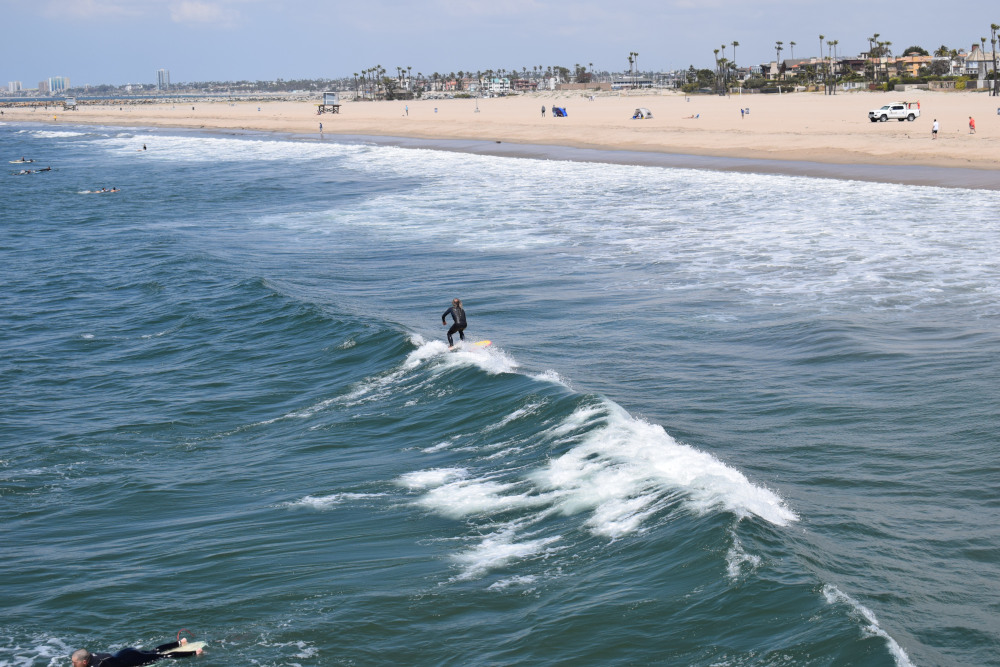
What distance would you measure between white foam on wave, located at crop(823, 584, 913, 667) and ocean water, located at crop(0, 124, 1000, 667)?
4cm

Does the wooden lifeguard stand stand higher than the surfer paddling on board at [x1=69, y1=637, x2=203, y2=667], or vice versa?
the wooden lifeguard stand

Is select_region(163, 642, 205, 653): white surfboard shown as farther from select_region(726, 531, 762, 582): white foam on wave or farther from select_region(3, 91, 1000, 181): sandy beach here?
select_region(3, 91, 1000, 181): sandy beach

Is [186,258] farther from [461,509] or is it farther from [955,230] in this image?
[955,230]

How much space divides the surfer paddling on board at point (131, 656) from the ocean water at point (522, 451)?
0.32 metres

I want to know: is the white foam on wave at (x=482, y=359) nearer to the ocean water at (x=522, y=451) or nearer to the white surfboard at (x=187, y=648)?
the ocean water at (x=522, y=451)

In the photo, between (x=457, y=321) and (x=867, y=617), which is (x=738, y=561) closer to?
(x=867, y=617)

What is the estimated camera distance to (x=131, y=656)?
1042 centimetres

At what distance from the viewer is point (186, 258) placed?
3522 centimetres

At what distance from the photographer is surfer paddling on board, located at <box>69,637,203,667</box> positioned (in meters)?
10.1

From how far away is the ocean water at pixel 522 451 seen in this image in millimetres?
10945

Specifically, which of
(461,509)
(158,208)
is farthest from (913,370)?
(158,208)

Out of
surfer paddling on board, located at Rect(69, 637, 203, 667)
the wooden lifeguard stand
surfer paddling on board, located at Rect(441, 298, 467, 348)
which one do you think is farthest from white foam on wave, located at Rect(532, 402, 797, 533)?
the wooden lifeguard stand

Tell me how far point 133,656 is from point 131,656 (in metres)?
0.02

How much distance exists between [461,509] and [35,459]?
28.0ft
